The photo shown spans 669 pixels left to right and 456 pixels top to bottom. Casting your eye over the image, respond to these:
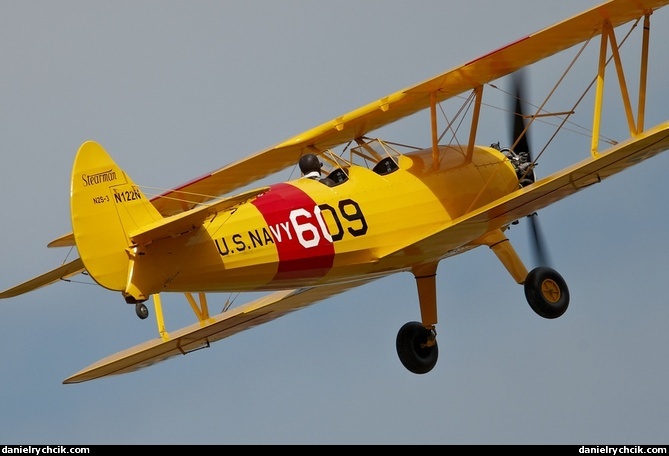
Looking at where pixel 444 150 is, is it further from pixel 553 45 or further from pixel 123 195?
pixel 123 195

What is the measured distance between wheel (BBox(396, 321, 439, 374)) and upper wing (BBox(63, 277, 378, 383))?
0.99 m

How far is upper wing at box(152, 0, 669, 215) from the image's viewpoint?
1559 centimetres

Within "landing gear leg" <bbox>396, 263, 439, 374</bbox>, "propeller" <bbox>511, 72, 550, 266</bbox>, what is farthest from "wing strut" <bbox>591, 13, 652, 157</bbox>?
"landing gear leg" <bbox>396, 263, 439, 374</bbox>

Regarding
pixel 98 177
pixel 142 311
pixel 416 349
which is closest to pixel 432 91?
pixel 416 349

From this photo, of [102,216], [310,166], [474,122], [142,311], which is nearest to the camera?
[102,216]

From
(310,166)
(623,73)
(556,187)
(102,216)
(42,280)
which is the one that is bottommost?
(102,216)

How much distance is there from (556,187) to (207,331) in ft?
17.2

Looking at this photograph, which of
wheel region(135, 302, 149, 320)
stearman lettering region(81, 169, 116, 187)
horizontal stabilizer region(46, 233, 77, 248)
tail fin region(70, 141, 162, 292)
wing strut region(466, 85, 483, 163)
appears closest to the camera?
tail fin region(70, 141, 162, 292)

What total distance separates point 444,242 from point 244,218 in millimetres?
2844

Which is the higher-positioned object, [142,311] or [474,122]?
[474,122]

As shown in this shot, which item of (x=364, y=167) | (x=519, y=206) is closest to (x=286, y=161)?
(x=364, y=167)

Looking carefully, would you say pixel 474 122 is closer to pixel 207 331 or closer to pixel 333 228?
pixel 333 228

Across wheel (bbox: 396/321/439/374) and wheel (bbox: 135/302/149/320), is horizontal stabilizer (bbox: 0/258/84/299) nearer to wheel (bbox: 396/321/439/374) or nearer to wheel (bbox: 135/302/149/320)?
wheel (bbox: 135/302/149/320)

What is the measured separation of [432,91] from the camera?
53.4ft
